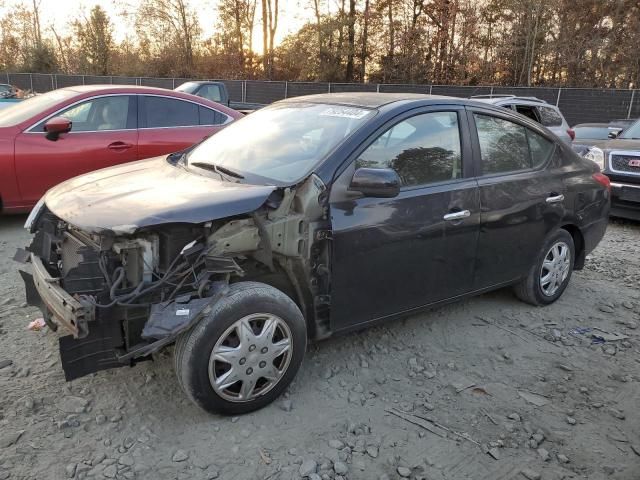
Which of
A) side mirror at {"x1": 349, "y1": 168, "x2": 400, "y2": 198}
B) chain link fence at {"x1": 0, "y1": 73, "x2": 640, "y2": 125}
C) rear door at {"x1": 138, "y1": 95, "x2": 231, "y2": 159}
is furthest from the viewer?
chain link fence at {"x1": 0, "y1": 73, "x2": 640, "y2": 125}

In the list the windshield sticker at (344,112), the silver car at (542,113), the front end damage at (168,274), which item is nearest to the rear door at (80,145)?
the front end damage at (168,274)

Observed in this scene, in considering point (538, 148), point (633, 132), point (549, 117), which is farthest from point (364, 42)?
point (538, 148)

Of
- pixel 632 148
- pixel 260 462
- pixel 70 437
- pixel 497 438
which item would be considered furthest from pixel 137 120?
pixel 632 148

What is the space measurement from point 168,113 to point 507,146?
171 inches

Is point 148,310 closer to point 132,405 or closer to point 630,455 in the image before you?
point 132,405

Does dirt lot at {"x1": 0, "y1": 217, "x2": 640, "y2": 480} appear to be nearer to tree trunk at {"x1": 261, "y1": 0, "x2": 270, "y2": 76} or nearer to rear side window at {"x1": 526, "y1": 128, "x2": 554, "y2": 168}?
rear side window at {"x1": 526, "y1": 128, "x2": 554, "y2": 168}

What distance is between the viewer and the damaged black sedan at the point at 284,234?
9.05 ft

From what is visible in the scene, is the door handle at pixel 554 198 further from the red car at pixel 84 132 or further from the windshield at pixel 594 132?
the windshield at pixel 594 132

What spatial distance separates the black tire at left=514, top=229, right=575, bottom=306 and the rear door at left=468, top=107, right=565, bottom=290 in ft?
0.30

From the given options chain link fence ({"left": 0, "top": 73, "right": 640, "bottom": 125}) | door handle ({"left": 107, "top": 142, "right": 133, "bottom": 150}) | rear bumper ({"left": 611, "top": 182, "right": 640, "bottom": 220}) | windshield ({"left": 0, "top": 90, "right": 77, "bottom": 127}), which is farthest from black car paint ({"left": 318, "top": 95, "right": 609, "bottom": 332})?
chain link fence ({"left": 0, "top": 73, "right": 640, "bottom": 125})

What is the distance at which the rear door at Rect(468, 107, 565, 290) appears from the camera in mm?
3922

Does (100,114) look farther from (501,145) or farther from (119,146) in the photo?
(501,145)

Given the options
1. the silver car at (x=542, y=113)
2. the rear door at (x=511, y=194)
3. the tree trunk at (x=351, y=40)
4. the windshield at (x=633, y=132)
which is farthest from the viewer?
the tree trunk at (x=351, y=40)

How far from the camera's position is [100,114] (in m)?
6.36
